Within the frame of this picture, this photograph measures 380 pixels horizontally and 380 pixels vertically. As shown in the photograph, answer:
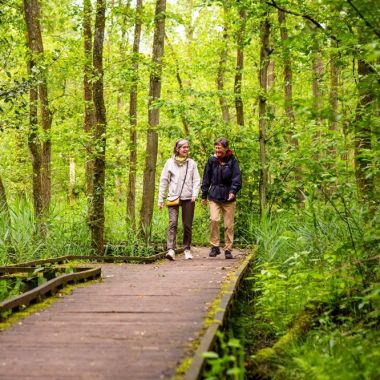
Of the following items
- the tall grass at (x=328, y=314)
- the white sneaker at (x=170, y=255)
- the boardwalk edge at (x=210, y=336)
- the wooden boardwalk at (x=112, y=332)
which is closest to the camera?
the boardwalk edge at (x=210, y=336)

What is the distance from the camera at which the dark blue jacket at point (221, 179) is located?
11.7 meters

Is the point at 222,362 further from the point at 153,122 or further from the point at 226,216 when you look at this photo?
the point at 153,122

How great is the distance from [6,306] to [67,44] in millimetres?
9643

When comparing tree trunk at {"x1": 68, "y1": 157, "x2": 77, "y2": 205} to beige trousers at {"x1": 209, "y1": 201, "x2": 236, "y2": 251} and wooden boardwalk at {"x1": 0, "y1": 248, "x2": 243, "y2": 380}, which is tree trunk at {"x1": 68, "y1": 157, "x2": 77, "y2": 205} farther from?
wooden boardwalk at {"x1": 0, "y1": 248, "x2": 243, "y2": 380}

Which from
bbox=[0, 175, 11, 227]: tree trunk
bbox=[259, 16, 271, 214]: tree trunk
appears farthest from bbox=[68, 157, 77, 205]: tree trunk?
bbox=[0, 175, 11, 227]: tree trunk

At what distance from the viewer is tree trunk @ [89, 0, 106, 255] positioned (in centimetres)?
1213

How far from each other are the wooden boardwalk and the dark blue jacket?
3.25 metres

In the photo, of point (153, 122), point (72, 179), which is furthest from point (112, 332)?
point (72, 179)

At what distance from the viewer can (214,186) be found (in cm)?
1179

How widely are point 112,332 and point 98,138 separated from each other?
7728 mm

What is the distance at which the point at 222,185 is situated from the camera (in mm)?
11742

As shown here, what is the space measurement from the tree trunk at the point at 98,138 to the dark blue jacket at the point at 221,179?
95.1 inches

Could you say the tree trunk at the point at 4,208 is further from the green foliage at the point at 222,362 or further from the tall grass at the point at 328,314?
the green foliage at the point at 222,362

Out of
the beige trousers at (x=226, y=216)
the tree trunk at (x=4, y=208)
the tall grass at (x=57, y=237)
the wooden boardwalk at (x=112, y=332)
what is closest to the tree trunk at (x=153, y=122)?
the tall grass at (x=57, y=237)
